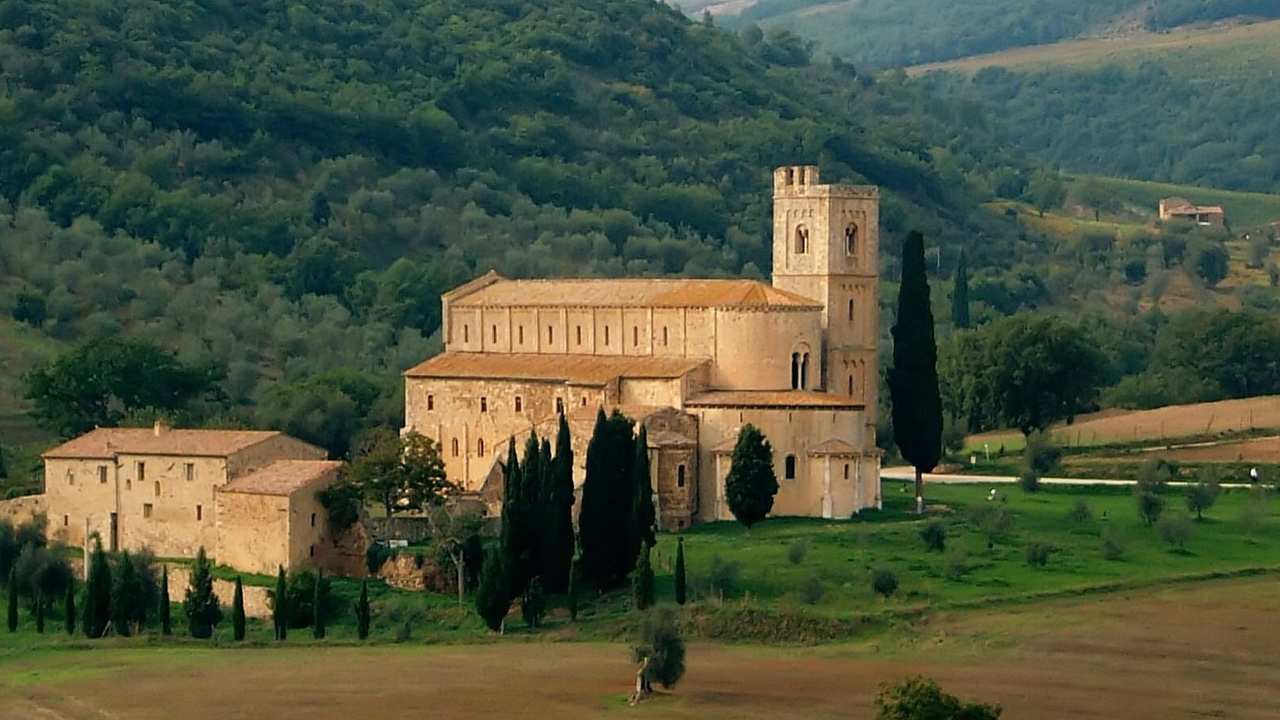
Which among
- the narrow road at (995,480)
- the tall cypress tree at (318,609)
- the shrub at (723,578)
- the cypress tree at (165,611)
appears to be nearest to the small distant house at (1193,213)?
the narrow road at (995,480)

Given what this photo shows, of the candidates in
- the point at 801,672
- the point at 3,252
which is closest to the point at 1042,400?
the point at 801,672

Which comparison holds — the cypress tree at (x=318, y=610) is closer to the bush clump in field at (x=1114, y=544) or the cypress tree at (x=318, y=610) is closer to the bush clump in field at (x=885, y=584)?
the bush clump in field at (x=885, y=584)

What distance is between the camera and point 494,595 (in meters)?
56.0

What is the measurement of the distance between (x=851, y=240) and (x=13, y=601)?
76.8 feet

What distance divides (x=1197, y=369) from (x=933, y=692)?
61.3 meters

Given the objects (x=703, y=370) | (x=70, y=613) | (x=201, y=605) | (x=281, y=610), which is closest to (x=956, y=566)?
(x=703, y=370)

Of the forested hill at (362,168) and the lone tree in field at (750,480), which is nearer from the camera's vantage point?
the lone tree in field at (750,480)

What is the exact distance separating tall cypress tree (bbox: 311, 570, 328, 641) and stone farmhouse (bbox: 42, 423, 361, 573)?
2.49 m

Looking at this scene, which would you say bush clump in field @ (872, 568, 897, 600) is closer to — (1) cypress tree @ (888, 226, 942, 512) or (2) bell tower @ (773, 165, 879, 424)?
(1) cypress tree @ (888, 226, 942, 512)

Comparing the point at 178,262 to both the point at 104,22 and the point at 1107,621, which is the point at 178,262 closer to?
the point at 104,22

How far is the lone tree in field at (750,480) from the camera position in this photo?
62125mm

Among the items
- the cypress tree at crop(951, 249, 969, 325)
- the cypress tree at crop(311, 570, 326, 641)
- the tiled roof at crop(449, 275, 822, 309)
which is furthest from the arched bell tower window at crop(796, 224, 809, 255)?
the cypress tree at crop(951, 249, 969, 325)

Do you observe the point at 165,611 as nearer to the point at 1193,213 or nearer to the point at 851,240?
the point at 851,240

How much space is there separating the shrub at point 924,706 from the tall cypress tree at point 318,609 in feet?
55.9
